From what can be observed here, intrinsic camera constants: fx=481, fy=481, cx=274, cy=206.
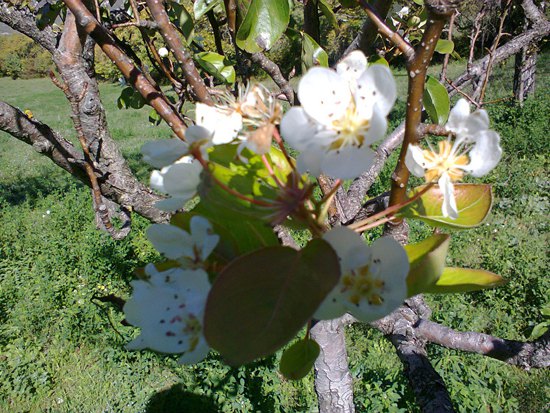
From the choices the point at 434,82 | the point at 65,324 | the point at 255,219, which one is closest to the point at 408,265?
the point at 255,219

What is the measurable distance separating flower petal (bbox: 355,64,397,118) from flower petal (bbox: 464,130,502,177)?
124mm

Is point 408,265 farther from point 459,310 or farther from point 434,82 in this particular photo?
point 459,310

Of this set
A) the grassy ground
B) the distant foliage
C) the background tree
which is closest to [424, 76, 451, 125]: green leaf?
the background tree

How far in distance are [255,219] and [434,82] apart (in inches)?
21.4

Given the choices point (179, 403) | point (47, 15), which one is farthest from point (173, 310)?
point (179, 403)

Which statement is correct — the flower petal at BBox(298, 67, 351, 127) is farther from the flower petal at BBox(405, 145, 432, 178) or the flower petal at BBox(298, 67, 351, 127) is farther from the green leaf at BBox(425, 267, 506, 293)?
the green leaf at BBox(425, 267, 506, 293)

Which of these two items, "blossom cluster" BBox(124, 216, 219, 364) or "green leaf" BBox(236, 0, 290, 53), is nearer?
"blossom cluster" BBox(124, 216, 219, 364)

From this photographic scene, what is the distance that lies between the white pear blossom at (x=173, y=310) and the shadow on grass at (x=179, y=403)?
223cm

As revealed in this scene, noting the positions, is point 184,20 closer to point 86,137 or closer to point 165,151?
point 86,137

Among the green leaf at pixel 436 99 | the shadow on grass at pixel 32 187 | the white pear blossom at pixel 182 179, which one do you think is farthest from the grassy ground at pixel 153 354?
the white pear blossom at pixel 182 179

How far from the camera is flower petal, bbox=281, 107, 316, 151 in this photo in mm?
414

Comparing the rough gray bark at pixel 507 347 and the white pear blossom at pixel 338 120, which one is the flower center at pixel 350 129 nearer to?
the white pear blossom at pixel 338 120

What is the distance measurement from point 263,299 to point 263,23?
0.51 metres

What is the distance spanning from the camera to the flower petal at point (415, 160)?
479 millimetres
